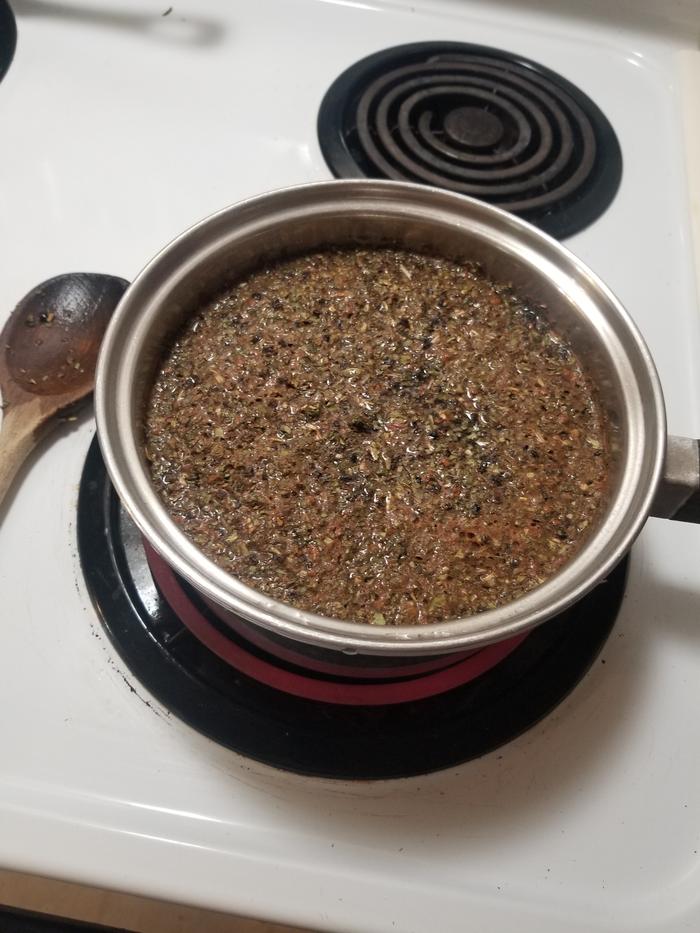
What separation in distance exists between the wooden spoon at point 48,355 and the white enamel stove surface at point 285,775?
0.03 m

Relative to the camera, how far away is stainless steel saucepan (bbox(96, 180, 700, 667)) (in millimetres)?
522

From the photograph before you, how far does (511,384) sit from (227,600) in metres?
0.40

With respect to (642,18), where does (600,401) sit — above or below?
below

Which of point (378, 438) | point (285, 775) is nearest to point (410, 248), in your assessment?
point (378, 438)

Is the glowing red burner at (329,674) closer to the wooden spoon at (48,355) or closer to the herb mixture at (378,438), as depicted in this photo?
the herb mixture at (378,438)

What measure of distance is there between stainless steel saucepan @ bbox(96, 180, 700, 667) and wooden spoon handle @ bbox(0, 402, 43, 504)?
0.44 feet

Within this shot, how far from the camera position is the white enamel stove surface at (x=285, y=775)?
0.59 m

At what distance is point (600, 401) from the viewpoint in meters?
0.74

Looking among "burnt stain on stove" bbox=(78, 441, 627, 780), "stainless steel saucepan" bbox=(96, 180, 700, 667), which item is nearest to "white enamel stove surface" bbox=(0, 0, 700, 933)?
"burnt stain on stove" bbox=(78, 441, 627, 780)

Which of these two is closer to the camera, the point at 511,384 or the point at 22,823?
the point at 22,823

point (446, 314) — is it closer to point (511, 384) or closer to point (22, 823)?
point (511, 384)

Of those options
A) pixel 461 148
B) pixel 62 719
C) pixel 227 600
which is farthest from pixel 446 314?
pixel 62 719

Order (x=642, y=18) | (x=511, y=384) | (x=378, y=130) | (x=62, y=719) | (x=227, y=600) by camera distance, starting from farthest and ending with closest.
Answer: (x=642, y=18) < (x=378, y=130) < (x=511, y=384) < (x=62, y=719) < (x=227, y=600)

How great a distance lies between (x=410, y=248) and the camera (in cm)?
82
